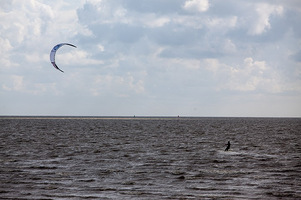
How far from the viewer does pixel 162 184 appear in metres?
25.3

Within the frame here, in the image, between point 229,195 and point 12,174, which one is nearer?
point 229,195

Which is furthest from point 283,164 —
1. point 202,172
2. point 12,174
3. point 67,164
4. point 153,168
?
point 12,174

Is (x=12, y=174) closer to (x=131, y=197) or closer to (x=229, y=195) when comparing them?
(x=131, y=197)

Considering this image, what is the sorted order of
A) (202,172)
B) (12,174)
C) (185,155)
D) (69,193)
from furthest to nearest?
1. (185,155)
2. (202,172)
3. (12,174)
4. (69,193)

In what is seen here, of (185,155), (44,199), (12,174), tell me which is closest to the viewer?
(44,199)

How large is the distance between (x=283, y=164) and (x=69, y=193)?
20645 millimetres

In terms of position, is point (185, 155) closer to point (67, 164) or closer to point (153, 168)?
point (153, 168)

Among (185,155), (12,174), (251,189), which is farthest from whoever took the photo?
(185,155)

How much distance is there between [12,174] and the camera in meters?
28.7

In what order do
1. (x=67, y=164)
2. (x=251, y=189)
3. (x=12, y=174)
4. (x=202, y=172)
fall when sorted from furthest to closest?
(x=67, y=164), (x=202, y=172), (x=12, y=174), (x=251, y=189)

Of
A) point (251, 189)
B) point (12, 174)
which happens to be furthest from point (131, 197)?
point (12, 174)

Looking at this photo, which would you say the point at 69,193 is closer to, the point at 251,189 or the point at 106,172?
the point at 106,172

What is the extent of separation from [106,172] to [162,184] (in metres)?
6.48

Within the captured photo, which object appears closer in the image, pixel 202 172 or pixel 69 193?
pixel 69 193
